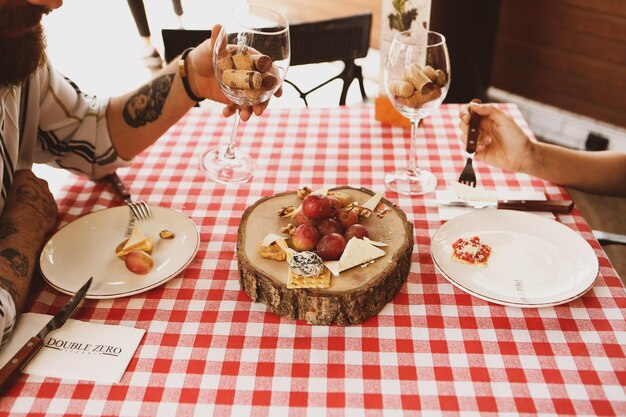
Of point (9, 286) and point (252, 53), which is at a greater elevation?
point (252, 53)

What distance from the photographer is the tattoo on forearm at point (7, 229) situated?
106 centimetres

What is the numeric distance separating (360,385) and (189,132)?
0.95 m

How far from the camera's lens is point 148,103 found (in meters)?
1.42

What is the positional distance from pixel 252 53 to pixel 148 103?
0.39 metres

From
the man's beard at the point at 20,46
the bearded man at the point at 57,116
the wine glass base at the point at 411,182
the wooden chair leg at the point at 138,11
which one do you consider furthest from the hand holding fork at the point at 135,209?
the wooden chair leg at the point at 138,11

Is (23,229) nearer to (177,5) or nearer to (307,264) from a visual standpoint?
(307,264)

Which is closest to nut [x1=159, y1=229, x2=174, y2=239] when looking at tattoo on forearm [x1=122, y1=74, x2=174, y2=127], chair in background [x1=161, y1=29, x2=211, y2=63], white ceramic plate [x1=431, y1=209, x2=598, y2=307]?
tattoo on forearm [x1=122, y1=74, x2=174, y2=127]

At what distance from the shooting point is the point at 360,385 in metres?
0.84

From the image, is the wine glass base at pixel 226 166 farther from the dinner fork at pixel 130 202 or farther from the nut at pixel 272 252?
the nut at pixel 272 252

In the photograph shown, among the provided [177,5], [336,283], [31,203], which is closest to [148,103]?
[31,203]

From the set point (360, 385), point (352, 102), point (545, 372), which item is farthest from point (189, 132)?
point (352, 102)

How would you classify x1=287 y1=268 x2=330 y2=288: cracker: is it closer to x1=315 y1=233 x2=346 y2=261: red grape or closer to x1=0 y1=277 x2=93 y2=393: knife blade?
x1=315 y1=233 x2=346 y2=261: red grape

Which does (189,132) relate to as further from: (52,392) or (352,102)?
(352,102)

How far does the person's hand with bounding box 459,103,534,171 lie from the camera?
1.31 m
